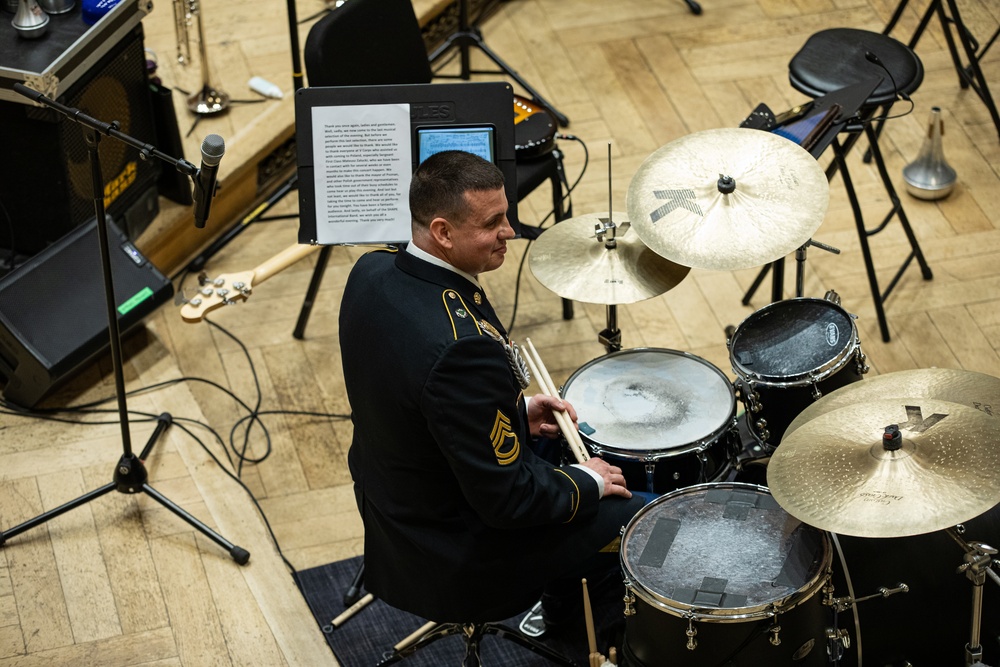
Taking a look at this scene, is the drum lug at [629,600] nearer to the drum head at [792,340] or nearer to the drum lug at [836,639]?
the drum lug at [836,639]

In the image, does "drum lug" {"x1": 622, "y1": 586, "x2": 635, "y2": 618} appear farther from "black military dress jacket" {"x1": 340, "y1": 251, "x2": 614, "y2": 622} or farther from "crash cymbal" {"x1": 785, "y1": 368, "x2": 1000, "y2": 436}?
"crash cymbal" {"x1": 785, "y1": 368, "x2": 1000, "y2": 436}

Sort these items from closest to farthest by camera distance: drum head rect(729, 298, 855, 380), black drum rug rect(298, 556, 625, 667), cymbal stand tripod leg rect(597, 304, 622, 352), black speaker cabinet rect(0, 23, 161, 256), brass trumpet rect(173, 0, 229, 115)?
drum head rect(729, 298, 855, 380), black drum rug rect(298, 556, 625, 667), cymbal stand tripod leg rect(597, 304, 622, 352), black speaker cabinet rect(0, 23, 161, 256), brass trumpet rect(173, 0, 229, 115)

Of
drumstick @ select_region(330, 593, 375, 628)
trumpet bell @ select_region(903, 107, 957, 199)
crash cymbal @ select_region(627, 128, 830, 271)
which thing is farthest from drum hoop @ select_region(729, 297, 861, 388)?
trumpet bell @ select_region(903, 107, 957, 199)

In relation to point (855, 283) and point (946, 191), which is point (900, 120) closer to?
point (946, 191)

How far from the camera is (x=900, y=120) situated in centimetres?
505

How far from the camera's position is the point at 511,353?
111 inches

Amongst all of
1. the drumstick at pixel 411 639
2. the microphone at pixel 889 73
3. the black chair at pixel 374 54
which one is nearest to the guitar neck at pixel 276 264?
the black chair at pixel 374 54

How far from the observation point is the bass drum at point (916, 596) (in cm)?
274

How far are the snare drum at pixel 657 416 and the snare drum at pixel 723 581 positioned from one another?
0.50 ft

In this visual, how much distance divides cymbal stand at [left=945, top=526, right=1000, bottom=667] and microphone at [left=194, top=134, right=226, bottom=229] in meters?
1.65

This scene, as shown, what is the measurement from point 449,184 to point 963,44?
283cm

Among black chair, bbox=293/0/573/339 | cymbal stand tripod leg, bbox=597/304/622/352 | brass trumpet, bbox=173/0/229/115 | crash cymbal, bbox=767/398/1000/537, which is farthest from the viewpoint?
brass trumpet, bbox=173/0/229/115

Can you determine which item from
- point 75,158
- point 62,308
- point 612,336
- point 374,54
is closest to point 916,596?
point 612,336

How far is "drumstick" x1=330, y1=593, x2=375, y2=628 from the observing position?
335 cm
